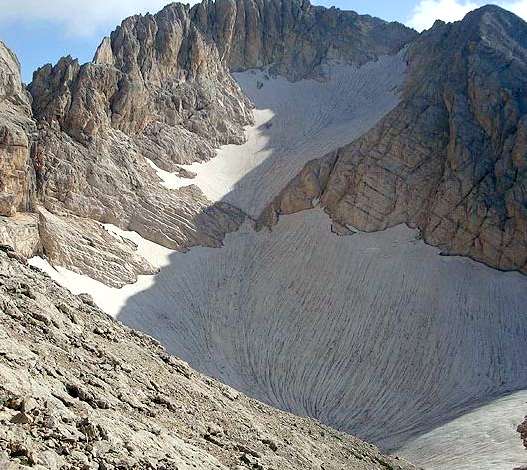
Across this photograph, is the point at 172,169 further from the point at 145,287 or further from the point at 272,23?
the point at 272,23

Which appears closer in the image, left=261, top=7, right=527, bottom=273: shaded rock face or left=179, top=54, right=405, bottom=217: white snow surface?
left=261, top=7, right=527, bottom=273: shaded rock face

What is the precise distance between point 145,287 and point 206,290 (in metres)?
4.54

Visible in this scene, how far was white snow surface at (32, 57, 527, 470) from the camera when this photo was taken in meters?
34.1

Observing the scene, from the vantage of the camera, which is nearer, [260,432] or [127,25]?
[260,432]

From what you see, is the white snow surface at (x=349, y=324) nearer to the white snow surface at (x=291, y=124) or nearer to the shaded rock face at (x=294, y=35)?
the white snow surface at (x=291, y=124)

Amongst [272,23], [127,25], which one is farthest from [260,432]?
[272,23]

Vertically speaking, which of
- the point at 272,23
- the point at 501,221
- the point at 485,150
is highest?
the point at 272,23

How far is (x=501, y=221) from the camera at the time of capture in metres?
45.6

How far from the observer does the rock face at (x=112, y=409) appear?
9133 mm

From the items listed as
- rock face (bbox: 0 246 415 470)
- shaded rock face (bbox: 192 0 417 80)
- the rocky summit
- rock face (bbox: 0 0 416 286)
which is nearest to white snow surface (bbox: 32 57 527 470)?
the rocky summit

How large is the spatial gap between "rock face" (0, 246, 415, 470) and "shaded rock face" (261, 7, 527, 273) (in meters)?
28.8

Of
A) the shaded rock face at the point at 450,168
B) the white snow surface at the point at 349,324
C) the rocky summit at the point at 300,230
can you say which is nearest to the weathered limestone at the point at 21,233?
the rocky summit at the point at 300,230

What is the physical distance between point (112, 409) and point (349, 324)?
99.9 feet

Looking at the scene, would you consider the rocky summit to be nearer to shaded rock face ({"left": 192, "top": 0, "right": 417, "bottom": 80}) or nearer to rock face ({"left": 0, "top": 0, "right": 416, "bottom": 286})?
rock face ({"left": 0, "top": 0, "right": 416, "bottom": 286})
